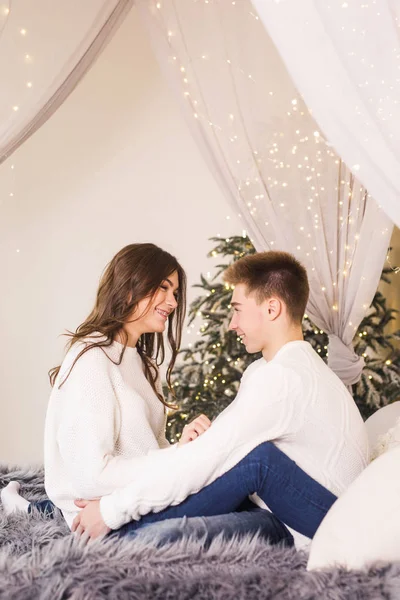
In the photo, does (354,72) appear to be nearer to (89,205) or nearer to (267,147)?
(267,147)

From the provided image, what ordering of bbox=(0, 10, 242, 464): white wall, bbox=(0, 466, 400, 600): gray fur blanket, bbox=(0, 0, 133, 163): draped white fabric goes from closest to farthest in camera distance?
bbox=(0, 466, 400, 600): gray fur blanket
bbox=(0, 0, 133, 163): draped white fabric
bbox=(0, 10, 242, 464): white wall

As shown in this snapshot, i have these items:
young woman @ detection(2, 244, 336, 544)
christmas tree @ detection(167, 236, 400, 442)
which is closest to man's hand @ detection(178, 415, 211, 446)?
young woman @ detection(2, 244, 336, 544)

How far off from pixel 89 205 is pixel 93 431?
11.3 ft

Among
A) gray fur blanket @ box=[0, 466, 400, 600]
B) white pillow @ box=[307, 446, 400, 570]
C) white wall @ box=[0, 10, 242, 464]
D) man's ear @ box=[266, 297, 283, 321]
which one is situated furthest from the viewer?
white wall @ box=[0, 10, 242, 464]

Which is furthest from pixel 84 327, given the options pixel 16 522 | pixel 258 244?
pixel 258 244

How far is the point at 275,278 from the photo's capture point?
7.44 feet

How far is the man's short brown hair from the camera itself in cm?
225

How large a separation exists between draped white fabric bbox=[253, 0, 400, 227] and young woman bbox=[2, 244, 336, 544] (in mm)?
779

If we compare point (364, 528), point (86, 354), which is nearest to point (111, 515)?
point (86, 354)

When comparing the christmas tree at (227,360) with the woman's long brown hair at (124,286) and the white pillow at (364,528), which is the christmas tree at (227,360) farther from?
the white pillow at (364,528)

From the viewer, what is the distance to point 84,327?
246cm

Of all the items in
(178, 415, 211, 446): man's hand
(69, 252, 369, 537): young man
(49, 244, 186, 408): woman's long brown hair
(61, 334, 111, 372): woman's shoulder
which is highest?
(49, 244, 186, 408): woman's long brown hair

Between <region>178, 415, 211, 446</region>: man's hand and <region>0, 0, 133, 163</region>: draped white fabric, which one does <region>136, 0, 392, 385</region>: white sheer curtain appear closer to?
<region>0, 0, 133, 163</region>: draped white fabric

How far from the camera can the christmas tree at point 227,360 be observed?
3.87 metres
